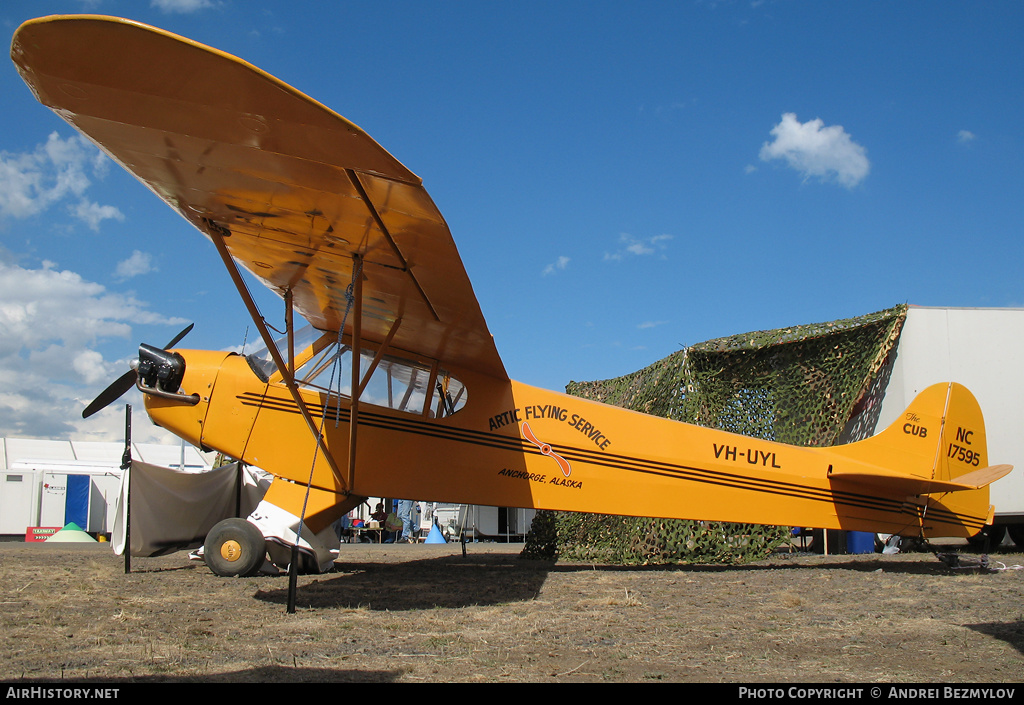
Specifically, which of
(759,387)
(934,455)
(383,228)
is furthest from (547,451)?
(759,387)

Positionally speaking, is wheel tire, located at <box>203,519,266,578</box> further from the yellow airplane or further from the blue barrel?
the blue barrel

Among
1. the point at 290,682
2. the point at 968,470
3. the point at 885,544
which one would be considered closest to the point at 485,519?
the point at 885,544

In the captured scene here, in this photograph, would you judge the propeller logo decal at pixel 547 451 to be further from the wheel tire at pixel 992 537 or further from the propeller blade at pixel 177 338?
the wheel tire at pixel 992 537

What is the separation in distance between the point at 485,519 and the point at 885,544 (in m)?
11.5

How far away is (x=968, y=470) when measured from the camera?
8.36m

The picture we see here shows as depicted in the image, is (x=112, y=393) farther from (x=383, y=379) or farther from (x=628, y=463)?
(x=628, y=463)

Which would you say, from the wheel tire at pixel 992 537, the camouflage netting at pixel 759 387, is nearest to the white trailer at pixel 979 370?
the camouflage netting at pixel 759 387

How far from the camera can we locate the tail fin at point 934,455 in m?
7.98

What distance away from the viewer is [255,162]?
13.3 ft

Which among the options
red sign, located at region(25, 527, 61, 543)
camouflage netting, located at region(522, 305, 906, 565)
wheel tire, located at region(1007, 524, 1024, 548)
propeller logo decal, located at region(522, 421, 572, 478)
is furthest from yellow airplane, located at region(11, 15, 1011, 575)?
red sign, located at region(25, 527, 61, 543)

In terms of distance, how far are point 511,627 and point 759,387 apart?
7.94 meters

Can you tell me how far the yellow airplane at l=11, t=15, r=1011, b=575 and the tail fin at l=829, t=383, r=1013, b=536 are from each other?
0.08 feet
